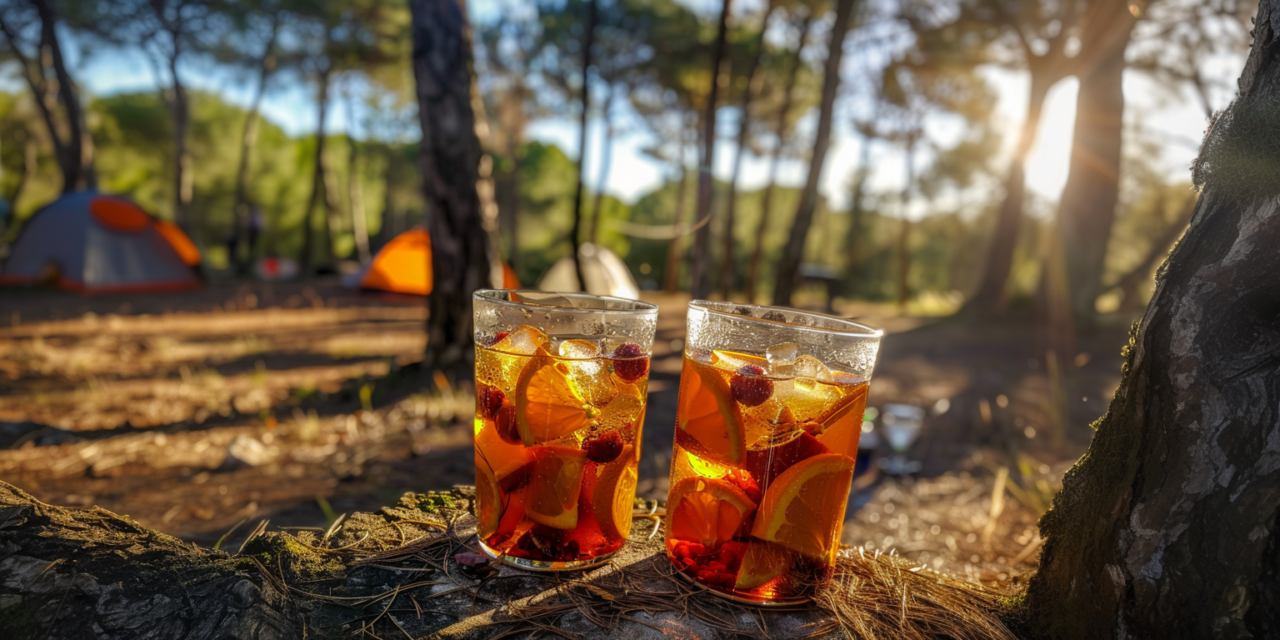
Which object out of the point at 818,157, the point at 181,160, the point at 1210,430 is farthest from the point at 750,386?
the point at 181,160

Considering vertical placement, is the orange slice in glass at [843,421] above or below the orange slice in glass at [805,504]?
above

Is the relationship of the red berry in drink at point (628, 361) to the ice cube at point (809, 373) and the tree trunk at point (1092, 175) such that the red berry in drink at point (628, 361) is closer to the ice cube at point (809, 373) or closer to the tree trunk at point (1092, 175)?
the ice cube at point (809, 373)

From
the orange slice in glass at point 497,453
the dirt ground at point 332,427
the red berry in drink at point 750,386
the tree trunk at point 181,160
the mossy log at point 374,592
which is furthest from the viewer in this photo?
the tree trunk at point 181,160

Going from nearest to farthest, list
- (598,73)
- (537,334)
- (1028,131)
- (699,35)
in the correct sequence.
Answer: (537,334) < (1028,131) < (699,35) < (598,73)

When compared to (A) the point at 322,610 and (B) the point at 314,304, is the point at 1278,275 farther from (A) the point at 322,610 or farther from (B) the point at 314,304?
(B) the point at 314,304

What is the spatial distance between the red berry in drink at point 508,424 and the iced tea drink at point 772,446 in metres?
0.36

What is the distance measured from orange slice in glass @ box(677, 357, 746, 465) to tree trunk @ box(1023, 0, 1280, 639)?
0.64 metres

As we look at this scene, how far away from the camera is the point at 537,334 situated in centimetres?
125

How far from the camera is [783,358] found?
3.87 ft

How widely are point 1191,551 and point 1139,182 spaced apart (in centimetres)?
2101

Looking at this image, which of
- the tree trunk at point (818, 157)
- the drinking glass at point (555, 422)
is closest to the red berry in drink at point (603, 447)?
the drinking glass at point (555, 422)

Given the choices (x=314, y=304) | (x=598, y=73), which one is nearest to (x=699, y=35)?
(x=598, y=73)

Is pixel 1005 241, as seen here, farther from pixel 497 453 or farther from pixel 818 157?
pixel 497 453

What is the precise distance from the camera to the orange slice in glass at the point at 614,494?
1.30m
